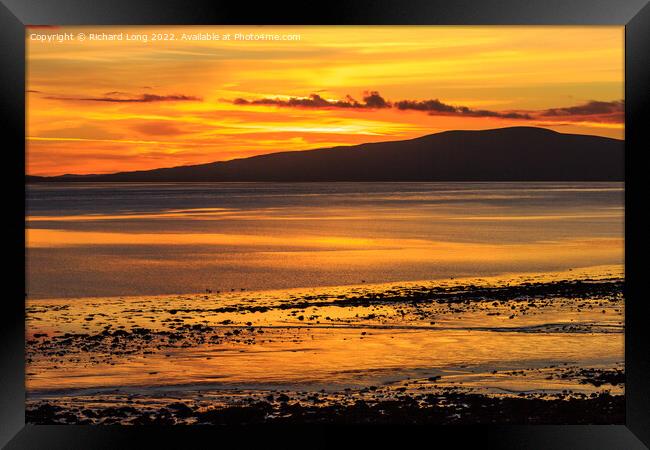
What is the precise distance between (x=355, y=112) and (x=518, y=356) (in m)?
14.0

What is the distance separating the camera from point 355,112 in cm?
2236

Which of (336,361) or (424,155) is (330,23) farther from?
(424,155)

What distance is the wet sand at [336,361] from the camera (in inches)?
303

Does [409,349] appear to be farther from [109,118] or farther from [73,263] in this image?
[109,118]

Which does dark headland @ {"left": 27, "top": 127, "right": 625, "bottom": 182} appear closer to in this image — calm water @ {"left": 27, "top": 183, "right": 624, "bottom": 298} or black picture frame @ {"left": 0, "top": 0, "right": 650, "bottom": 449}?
calm water @ {"left": 27, "top": 183, "right": 624, "bottom": 298}

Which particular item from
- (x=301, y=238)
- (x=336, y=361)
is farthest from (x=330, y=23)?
(x=301, y=238)

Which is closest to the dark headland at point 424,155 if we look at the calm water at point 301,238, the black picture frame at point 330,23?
the calm water at point 301,238

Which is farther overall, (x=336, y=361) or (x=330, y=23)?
(x=336, y=361)

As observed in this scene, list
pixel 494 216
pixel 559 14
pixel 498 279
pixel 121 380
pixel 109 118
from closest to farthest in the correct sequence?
pixel 559 14 → pixel 121 380 → pixel 498 279 → pixel 109 118 → pixel 494 216

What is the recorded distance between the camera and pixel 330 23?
5715mm

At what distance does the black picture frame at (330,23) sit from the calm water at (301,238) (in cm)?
756

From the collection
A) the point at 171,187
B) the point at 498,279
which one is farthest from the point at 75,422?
the point at 171,187

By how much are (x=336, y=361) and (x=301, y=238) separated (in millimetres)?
12688

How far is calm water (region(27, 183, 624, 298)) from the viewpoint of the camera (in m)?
15.7
